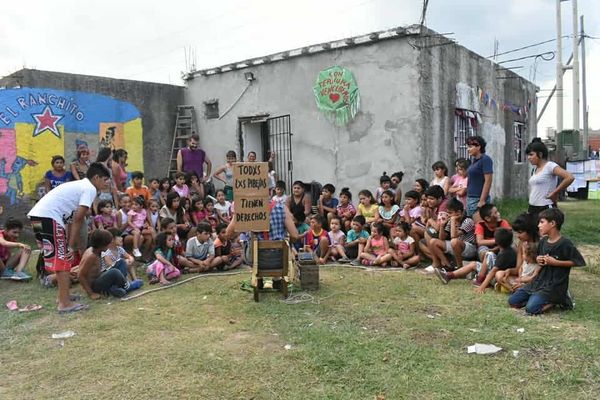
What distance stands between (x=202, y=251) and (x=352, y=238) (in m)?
2.37

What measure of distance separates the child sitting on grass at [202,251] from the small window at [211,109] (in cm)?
609

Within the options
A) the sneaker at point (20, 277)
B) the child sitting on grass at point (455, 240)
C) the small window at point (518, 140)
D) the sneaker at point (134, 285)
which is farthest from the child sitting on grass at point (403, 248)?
the small window at point (518, 140)

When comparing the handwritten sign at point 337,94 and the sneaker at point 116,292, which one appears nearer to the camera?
the sneaker at point 116,292

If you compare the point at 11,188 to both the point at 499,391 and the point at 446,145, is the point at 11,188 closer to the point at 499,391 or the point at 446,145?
the point at 446,145

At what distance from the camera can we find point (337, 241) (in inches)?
332

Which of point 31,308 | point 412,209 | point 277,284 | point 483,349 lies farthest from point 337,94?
point 483,349

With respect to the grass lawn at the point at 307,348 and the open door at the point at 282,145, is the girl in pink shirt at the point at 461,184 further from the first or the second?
the open door at the point at 282,145

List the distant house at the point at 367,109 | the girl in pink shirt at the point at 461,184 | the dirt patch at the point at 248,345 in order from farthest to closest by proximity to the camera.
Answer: the distant house at the point at 367,109 → the girl in pink shirt at the point at 461,184 → the dirt patch at the point at 248,345

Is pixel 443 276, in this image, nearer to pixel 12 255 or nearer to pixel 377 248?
pixel 377 248

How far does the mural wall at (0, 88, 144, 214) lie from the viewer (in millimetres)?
10117

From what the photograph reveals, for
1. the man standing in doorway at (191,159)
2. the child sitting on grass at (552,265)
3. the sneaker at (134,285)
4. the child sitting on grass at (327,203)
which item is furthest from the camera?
the man standing in doorway at (191,159)

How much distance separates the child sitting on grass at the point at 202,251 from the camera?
760 cm

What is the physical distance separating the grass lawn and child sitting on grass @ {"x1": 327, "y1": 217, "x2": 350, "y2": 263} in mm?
1909

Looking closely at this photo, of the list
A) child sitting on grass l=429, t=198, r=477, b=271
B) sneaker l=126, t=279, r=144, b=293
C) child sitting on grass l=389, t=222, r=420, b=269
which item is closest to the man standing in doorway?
sneaker l=126, t=279, r=144, b=293
